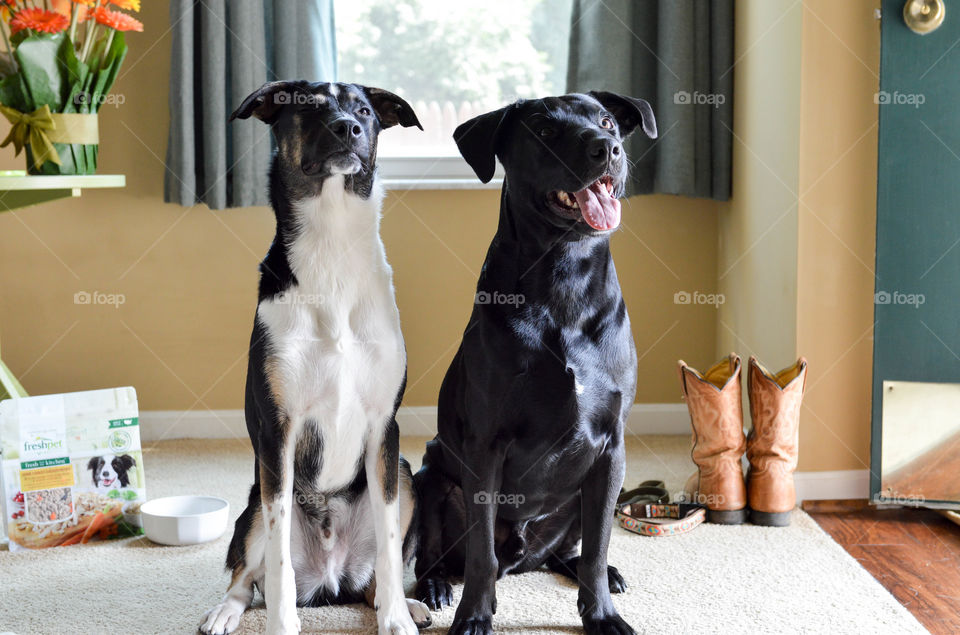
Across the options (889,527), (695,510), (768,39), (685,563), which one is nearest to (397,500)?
(685,563)

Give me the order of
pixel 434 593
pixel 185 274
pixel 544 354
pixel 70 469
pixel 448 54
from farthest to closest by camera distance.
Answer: pixel 448 54, pixel 185 274, pixel 70 469, pixel 434 593, pixel 544 354

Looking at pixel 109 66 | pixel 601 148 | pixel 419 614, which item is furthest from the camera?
pixel 109 66

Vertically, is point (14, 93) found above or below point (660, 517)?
above

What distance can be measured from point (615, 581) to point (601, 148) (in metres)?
0.99

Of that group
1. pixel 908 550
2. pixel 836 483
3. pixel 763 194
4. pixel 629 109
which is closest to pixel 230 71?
pixel 629 109

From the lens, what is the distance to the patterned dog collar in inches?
92.8

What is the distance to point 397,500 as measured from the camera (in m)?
1.75

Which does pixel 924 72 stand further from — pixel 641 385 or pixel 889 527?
pixel 641 385

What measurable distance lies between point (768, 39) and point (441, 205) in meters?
A: 1.25

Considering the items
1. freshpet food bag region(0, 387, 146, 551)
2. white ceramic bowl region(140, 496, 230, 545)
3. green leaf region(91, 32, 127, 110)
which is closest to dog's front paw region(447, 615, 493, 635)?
white ceramic bowl region(140, 496, 230, 545)

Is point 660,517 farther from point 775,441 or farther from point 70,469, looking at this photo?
point 70,469

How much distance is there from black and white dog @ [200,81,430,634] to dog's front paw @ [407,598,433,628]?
5cm

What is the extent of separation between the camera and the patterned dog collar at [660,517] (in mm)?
2357

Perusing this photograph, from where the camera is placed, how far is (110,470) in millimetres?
2383
